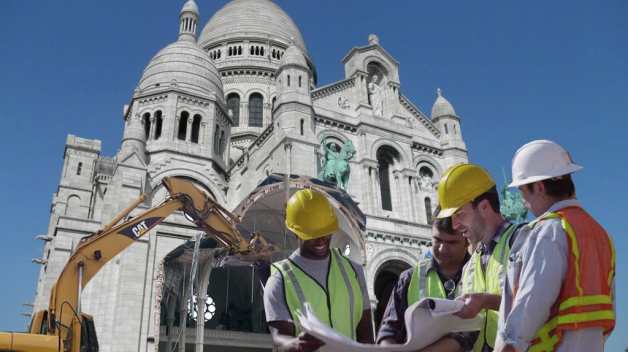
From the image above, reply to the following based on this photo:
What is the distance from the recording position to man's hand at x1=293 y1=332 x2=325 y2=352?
8.23 ft

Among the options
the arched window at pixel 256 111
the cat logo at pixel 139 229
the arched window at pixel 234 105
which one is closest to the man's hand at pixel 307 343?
the cat logo at pixel 139 229

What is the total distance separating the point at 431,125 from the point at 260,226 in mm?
11886

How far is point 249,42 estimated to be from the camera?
41406 mm

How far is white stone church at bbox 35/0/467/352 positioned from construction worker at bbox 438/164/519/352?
46.1 ft

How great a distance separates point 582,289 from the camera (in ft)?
6.77

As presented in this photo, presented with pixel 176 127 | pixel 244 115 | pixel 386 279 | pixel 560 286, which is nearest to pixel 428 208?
pixel 386 279

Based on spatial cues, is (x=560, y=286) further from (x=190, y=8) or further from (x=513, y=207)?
(x=190, y=8)

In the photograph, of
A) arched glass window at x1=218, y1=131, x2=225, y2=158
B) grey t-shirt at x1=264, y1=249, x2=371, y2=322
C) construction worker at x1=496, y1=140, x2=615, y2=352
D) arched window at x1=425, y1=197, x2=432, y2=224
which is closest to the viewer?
construction worker at x1=496, y1=140, x2=615, y2=352

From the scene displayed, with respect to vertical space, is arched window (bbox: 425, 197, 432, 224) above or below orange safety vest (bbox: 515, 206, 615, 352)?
above

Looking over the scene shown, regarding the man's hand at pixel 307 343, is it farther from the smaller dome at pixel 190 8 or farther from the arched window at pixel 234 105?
the smaller dome at pixel 190 8

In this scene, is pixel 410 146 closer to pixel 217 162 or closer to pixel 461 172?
pixel 217 162

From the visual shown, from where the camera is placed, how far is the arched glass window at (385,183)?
22984mm

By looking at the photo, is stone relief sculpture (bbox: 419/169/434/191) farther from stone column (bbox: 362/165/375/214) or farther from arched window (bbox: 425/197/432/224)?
stone column (bbox: 362/165/375/214)

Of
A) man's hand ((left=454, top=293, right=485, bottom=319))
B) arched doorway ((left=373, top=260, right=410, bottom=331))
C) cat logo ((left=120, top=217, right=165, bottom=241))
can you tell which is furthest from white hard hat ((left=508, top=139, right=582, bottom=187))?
arched doorway ((left=373, top=260, right=410, bottom=331))
